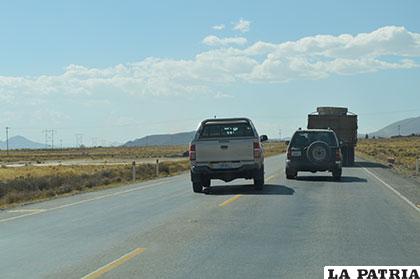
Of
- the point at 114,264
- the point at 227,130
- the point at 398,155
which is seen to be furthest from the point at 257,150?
the point at 398,155

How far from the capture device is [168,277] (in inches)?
334

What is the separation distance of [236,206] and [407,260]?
308 inches

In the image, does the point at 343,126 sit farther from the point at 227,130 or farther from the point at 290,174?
the point at 227,130

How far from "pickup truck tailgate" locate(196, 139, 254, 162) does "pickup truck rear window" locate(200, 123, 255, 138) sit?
3.18 feet

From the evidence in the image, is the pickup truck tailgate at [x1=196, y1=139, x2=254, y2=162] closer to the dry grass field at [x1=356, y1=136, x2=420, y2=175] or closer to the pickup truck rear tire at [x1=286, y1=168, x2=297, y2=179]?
the pickup truck rear tire at [x1=286, y1=168, x2=297, y2=179]

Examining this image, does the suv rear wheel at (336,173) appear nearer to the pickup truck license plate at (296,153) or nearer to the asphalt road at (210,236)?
the pickup truck license plate at (296,153)

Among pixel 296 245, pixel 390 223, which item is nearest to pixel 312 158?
pixel 390 223

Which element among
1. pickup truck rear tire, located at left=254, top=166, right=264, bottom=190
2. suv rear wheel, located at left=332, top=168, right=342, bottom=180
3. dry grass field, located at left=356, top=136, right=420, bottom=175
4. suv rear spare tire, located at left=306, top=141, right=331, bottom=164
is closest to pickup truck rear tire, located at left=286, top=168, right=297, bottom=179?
suv rear spare tire, located at left=306, top=141, right=331, bottom=164

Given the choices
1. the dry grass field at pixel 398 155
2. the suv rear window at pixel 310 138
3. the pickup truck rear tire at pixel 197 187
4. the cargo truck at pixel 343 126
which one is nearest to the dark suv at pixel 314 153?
the suv rear window at pixel 310 138

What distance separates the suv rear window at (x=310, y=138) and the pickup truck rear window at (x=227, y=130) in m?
5.20

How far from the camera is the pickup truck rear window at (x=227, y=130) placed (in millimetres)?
22406

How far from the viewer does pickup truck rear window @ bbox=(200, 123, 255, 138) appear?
22.4m

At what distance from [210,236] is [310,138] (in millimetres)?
16436

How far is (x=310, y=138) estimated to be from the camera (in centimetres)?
2770
